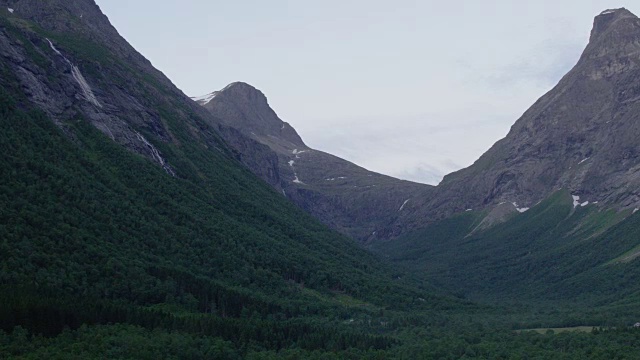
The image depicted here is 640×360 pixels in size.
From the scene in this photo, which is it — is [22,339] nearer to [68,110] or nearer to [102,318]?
[102,318]

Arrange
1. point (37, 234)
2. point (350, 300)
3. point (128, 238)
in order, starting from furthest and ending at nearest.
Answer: point (350, 300) → point (128, 238) → point (37, 234)

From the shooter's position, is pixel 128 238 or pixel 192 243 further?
pixel 192 243

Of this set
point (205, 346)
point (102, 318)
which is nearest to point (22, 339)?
point (102, 318)

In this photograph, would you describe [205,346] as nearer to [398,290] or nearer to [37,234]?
[37,234]

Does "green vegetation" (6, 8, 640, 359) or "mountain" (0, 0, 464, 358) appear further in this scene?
"mountain" (0, 0, 464, 358)

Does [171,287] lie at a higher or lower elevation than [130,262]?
lower

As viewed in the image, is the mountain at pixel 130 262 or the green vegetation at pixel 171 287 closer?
the green vegetation at pixel 171 287

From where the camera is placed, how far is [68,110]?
A: 184 meters

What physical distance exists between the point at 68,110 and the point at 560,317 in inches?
4645

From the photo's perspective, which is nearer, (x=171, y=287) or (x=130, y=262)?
(x=171, y=287)

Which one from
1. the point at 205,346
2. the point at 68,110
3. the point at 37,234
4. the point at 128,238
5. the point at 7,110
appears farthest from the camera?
the point at 68,110

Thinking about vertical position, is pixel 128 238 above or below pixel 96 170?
below

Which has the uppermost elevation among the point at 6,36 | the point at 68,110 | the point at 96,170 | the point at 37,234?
the point at 6,36

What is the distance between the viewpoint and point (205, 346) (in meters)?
104
